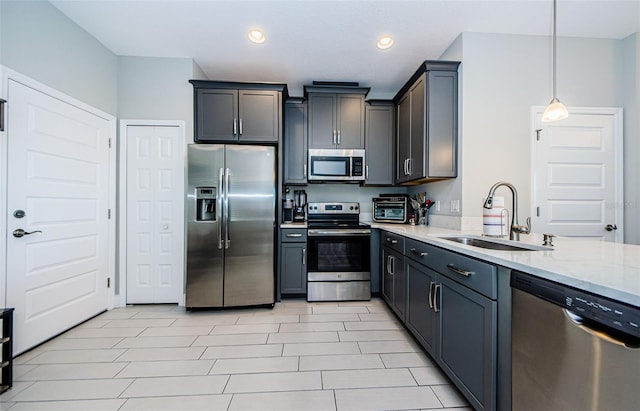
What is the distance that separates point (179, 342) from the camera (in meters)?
2.13

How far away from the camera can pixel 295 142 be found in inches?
133

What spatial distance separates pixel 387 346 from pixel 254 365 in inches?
40.0

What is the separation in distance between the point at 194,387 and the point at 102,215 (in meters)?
2.08

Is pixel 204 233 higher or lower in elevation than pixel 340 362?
higher

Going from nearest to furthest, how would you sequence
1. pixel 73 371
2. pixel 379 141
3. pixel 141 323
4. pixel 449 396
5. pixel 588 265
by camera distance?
pixel 588 265
pixel 449 396
pixel 73 371
pixel 141 323
pixel 379 141

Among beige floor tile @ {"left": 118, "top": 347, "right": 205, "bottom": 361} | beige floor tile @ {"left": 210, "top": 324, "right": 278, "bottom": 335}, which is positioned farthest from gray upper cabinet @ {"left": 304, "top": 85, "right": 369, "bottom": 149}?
beige floor tile @ {"left": 118, "top": 347, "right": 205, "bottom": 361}

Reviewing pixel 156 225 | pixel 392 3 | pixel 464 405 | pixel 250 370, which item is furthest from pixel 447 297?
pixel 156 225

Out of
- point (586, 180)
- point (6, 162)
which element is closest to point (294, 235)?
point (6, 162)

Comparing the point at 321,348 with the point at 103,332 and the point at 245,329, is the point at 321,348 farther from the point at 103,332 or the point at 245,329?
the point at 103,332

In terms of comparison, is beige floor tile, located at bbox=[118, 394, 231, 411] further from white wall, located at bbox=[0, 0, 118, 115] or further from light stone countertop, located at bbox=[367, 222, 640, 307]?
white wall, located at bbox=[0, 0, 118, 115]

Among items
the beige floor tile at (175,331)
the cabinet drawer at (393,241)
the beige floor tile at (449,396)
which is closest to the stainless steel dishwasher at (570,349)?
the beige floor tile at (449,396)

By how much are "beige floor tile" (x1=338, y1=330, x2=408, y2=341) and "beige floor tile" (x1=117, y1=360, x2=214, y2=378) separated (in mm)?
1061

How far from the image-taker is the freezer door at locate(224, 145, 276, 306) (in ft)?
8.94

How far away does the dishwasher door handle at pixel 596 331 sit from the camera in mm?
717
